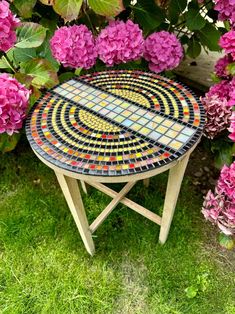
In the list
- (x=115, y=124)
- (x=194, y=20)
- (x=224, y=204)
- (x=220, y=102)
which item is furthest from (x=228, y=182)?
(x=194, y=20)

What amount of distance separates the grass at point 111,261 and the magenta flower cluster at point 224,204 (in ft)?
1.01

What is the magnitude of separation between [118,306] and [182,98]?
99cm

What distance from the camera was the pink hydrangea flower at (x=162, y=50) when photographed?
174 centimetres

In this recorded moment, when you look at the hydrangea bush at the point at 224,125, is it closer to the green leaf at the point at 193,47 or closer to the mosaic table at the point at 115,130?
the mosaic table at the point at 115,130

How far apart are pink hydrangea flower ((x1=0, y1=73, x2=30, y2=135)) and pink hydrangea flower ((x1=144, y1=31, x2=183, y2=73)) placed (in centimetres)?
68

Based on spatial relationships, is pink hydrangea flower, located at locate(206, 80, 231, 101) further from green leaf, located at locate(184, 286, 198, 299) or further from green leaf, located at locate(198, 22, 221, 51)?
green leaf, located at locate(184, 286, 198, 299)

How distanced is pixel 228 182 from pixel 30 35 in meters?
1.15

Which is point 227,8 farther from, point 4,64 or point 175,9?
Answer: point 4,64

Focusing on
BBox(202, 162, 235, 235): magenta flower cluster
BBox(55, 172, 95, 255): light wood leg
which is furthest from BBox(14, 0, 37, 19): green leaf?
BBox(202, 162, 235, 235): magenta flower cluster

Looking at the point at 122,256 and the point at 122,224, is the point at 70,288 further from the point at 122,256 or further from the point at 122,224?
the point at 122,224

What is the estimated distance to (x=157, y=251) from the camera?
1791 millimetres

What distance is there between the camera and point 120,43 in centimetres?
162

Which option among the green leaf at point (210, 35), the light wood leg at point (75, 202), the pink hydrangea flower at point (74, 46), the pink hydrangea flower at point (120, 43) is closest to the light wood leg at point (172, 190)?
the light wood leg at point (75, 202)

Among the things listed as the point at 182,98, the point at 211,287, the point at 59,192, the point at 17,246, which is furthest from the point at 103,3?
the point at 211,287
